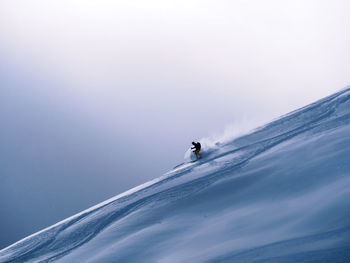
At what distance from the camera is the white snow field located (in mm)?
4703

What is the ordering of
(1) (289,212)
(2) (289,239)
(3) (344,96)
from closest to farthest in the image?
(2) (289,239) < (1) (289,212) < (3) (344,96)

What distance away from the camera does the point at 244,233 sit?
555 cm

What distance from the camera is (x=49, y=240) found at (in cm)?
1051

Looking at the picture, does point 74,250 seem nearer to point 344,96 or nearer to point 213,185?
point 213,185

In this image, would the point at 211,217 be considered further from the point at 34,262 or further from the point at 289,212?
the point at 34,262

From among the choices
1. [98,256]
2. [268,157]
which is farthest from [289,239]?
[268,157]

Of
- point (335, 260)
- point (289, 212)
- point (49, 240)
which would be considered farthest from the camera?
point (49, 240)

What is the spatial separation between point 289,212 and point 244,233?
0.76m

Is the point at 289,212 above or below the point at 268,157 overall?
below

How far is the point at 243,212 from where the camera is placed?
21.1ft

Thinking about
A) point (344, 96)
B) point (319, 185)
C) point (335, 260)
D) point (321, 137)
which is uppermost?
point (344, 96)

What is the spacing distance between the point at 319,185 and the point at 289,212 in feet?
3.20

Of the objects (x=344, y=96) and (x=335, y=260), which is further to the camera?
(x=344, y=96)

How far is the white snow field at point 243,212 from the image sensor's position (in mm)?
4703
